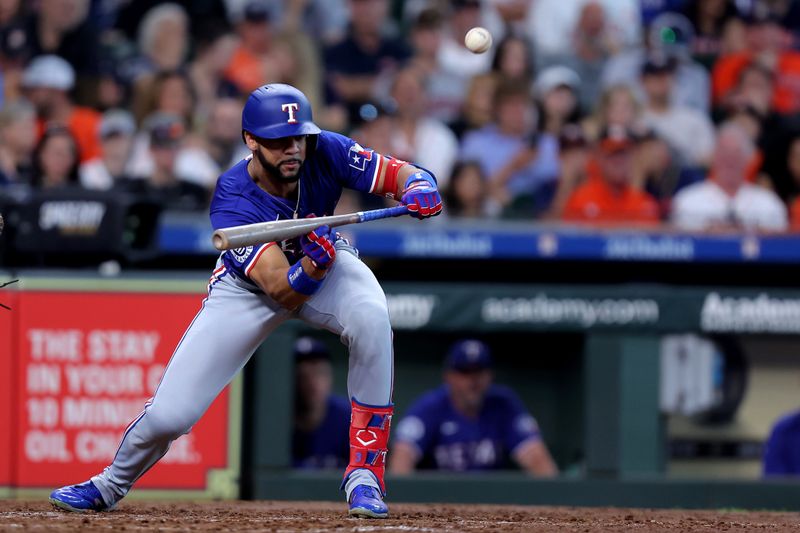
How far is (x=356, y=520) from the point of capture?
5.09 metres

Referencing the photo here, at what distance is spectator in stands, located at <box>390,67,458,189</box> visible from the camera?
9.59 meters

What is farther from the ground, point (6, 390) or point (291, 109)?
point (291, 109)

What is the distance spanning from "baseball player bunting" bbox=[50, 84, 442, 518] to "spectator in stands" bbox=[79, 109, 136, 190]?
13.7 feet

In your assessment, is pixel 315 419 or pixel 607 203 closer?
pixel 315 419

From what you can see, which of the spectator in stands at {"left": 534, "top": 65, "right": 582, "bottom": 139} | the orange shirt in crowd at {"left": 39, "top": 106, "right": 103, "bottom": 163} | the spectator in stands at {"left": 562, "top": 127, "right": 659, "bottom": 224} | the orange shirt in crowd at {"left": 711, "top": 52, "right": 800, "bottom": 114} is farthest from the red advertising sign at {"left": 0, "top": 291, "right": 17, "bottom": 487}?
the orange shirt in crowd at {"left": 711, "top": 52, "right": 800, "bottom": 114}

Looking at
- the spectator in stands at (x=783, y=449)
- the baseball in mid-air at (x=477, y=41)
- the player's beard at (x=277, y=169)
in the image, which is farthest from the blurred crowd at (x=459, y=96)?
the player's beard at (x=277, y=169)

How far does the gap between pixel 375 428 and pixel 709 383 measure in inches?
150

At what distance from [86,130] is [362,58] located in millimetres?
2135

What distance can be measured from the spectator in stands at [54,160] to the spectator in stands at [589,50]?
3.80 meters

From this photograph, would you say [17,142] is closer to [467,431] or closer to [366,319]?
[467,431]

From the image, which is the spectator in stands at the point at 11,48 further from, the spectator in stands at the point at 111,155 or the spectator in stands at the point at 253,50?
the spectator in stands at the point at 253,50

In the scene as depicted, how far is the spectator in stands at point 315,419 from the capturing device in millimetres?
8203

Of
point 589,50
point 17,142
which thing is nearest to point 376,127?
point 589,50

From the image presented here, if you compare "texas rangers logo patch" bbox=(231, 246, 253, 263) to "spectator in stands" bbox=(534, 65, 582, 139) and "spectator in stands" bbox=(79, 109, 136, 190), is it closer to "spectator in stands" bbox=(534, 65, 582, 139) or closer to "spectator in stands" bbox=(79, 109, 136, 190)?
"spectator in stands" bbox=(79, 109, 136, 190)
